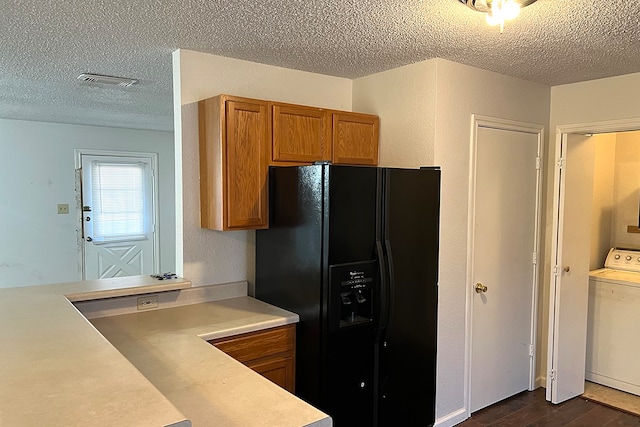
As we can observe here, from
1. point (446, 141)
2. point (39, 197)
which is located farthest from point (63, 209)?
point (446, 141)

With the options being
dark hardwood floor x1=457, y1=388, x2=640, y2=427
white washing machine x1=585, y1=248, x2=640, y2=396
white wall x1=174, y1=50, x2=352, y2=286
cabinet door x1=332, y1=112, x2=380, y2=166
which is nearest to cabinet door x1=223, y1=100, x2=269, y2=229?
white wall x1=174, y1=50, x2=352, y2=286

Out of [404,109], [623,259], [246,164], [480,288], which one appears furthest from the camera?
[623,259]

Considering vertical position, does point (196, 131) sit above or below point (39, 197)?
above

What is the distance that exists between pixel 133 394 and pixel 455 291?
7.50ft

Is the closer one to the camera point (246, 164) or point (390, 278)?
point (390, 278)

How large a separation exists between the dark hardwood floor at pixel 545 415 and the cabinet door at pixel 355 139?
185 centimetres

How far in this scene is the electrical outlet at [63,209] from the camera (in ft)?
18.7

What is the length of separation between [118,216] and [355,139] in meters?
4.23

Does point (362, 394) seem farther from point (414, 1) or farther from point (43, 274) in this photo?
point (43, 274)

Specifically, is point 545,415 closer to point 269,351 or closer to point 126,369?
point 269,351

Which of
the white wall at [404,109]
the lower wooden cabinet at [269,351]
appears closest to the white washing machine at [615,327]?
the white wall at [404,109]

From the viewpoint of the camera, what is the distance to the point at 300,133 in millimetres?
2826

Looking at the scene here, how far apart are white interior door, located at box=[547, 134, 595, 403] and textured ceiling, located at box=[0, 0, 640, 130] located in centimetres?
60

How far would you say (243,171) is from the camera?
263cm
